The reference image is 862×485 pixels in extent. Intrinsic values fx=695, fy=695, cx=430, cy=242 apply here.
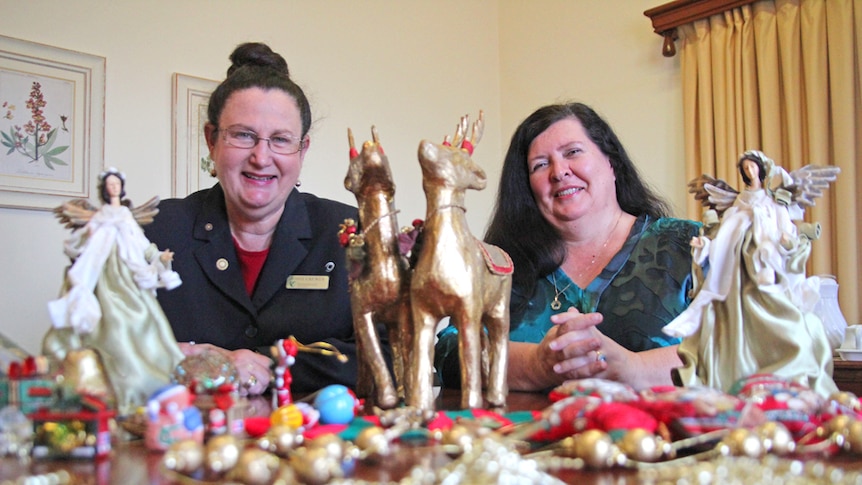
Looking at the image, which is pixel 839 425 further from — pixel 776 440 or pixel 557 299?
pixel 557 299

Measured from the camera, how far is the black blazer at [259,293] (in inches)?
53.5

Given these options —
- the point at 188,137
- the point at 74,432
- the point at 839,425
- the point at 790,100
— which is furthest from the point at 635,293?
the point at 188,137

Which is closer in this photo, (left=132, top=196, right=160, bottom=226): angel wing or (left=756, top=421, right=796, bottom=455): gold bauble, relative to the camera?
(left=756, top=421, right=796, bottom=455): gold bauble

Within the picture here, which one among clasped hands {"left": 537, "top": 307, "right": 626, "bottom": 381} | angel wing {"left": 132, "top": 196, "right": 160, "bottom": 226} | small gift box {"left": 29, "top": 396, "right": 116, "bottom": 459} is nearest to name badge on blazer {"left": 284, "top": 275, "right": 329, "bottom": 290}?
clasped hands {"left": 537, "top": 307, "right": 626, "bottom": 381}

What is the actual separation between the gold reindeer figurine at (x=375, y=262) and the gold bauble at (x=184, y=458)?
1.00 feet

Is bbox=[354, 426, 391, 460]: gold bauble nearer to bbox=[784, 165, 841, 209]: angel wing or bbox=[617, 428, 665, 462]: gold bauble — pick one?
bbox=[617, 428, 665, 462]: gold bauble

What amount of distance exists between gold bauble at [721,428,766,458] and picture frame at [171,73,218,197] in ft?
7.03

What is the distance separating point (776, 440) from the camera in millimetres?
515

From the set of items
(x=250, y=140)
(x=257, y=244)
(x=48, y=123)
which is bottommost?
(x=257, y=244)

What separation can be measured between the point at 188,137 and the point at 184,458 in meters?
2.11

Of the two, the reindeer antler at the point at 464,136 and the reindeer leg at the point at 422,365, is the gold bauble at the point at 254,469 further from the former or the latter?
the reindeer antler at the point at 464,136

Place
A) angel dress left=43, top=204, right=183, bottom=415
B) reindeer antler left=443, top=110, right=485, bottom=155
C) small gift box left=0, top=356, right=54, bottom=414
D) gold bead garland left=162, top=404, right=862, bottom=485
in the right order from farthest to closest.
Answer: reindeer antler left=443, top=110, right=485, bottom=155 → angel dress left=43, top=204, right=183, bottom=415 → small gift box left=0, top=356, right=54, bottom=414 → gold bead garland left=162, top=404, right=862, bottom=485

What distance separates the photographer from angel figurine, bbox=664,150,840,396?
716mm

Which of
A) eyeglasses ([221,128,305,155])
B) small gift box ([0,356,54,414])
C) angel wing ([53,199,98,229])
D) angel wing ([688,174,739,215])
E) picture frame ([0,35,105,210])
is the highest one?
picture frame ([0,35,105,210])
